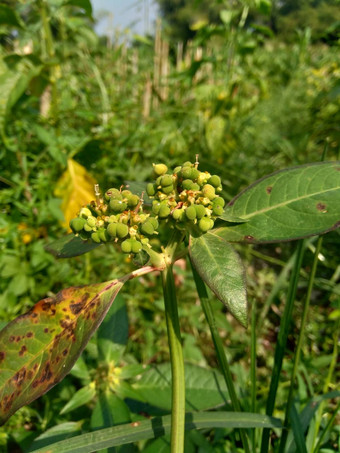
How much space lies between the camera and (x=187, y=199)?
52 centimetres

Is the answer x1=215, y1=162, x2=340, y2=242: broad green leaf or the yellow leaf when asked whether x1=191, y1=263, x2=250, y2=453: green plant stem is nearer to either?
x1=215, y1=162, x2=340, y2=242: broad green leaf

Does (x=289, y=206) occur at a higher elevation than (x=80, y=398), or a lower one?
higher

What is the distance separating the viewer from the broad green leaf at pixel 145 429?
498 millimetres

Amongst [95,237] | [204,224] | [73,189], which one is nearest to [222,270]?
[204,224]

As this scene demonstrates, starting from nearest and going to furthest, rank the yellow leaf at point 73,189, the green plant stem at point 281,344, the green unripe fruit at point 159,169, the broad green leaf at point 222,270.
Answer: the broad green leaf at point 222,270 → the green unripe fruit at point 159,169 → the green plant stem at point 281,344 → the yellow leaf at point 73,189

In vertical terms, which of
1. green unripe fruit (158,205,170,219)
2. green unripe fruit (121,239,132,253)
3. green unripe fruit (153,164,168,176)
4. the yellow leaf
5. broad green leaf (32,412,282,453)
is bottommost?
broad green leaf (32,412,282,453)

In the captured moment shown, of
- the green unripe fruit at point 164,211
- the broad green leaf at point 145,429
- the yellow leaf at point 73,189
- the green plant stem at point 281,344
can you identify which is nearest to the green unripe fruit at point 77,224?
the green unripe fruit at point 164,211

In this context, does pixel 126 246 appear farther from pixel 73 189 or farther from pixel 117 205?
pixel 73 189

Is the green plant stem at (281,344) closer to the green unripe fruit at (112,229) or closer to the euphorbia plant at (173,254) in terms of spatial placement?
the euphorbia plant at (173,254)

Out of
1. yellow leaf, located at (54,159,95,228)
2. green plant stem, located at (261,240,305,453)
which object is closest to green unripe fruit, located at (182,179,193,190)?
green plant stem, located at (261,240,305,453)

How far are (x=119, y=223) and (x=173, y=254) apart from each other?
0.09 metres

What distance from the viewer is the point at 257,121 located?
Result: 2.55 meters

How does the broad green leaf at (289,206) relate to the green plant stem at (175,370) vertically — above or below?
above

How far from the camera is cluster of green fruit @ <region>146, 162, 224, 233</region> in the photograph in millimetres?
489
